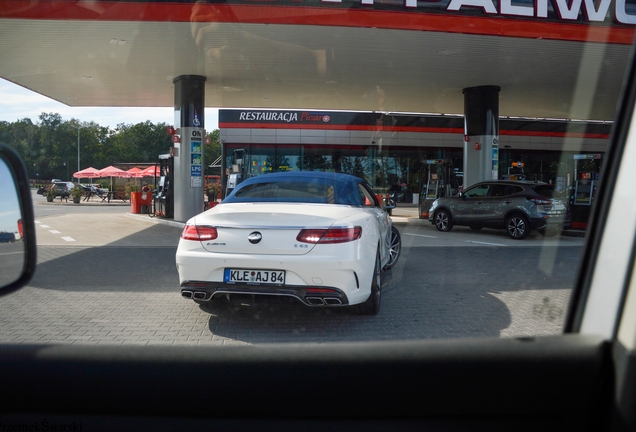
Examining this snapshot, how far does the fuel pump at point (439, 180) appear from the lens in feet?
71.6

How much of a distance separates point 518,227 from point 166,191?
12209mm

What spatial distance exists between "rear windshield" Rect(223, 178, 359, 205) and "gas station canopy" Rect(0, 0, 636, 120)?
3843mm

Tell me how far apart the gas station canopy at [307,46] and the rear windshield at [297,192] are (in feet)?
12.6

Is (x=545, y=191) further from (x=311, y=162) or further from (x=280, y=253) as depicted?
(x=280, y=253)

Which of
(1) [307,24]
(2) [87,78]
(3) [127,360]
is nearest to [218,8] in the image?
(1) [307,24]

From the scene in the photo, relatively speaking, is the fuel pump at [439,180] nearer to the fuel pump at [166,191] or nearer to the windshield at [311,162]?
the windshield at [311,162]

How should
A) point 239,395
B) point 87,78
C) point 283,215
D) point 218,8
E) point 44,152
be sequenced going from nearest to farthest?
point 239,395 → point 44,152 → point 283,215 → point 218,8 → point 87,78

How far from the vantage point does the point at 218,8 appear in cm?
1099

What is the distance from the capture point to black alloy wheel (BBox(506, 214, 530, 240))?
45.7ft

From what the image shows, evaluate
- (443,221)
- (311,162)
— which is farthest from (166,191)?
(311,162)

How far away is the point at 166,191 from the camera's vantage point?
19.8 metres

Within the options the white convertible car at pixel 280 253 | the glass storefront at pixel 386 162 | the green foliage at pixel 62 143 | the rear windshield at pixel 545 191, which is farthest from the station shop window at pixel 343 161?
the rear windshield at pixel 545 191

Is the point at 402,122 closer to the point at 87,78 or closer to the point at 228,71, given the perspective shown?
the point at 228,71

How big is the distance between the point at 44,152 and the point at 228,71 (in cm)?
1332
